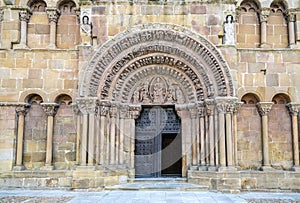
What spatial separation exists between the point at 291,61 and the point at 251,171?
371 centimetres

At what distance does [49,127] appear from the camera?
10.4 meters

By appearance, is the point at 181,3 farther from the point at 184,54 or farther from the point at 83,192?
the point at 83,192

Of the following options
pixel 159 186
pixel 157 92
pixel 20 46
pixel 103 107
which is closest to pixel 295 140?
pixel 159 186

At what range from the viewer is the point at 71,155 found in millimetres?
10492

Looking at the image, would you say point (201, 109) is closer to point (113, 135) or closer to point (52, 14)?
point (113, 135)

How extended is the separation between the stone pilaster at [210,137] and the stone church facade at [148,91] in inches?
1.2

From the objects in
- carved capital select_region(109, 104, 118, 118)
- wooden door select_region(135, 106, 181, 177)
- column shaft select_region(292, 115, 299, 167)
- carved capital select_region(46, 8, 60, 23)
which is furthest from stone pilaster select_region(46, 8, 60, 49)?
column shaft select_region(292, 115, 299, 167)

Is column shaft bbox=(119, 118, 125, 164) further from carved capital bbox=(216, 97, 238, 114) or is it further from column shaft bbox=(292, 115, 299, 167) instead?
column shaft bbox=(292, 115, 299, 167)

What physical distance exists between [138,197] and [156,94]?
364cm

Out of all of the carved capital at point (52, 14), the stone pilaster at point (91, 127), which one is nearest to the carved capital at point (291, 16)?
the stone pilaster at point (91, 127)

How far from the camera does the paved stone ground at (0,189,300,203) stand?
8141 mm

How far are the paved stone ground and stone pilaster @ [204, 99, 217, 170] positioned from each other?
102cm

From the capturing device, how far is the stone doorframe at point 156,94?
32.1ft

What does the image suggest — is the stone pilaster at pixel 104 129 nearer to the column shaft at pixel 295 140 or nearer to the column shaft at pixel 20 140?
the column shaft at pixel 20 140
